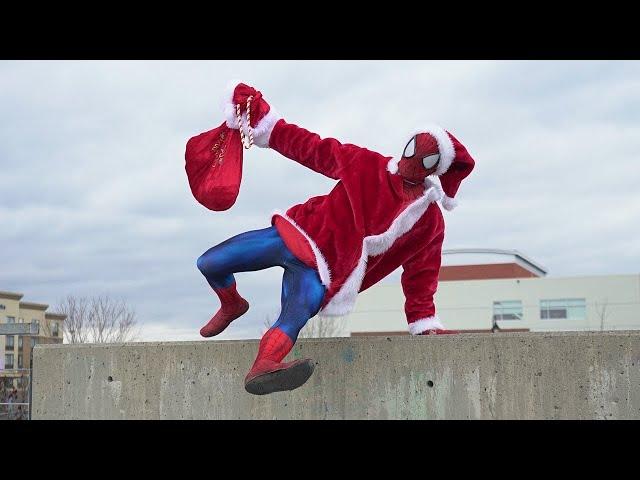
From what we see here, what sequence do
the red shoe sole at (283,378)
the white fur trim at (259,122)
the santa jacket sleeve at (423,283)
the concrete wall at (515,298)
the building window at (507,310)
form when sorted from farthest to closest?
1. the building window at (507,310)
2. the concrete wall at (515,298)
3. the santa jacket sleeve at (423,283)
4. the white fur trim at (259,122)
5. the red shoe sole at (283,378)

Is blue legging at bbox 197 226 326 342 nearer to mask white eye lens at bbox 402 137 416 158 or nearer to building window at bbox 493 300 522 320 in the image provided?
mask white eye lens at bbox 402 137 416 158

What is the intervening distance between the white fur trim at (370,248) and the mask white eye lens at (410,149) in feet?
0.71

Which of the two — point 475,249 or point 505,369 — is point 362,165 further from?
point 475,249

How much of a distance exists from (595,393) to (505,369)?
1.45ft

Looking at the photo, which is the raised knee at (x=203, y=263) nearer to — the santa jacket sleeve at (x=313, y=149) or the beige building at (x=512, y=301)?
the santa jacket sleeve at (x=313, y=149)

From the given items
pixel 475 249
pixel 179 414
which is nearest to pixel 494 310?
pixel 475 249

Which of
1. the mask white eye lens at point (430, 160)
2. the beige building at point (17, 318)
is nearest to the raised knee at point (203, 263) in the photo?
the mask white eye lens at point (430, 160)

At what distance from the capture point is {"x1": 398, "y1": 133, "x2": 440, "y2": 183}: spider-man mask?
13.5ft

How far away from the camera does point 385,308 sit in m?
36.4

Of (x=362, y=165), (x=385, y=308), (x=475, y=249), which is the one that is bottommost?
(x=362, y=165)

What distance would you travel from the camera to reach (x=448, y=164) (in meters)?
4.17

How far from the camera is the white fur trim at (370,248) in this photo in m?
4.14

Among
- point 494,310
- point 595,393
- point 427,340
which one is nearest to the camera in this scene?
point 595,393

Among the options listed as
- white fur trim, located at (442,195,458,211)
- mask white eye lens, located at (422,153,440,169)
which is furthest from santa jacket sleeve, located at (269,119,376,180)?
white fur trim, located at (442,195,458,211)
